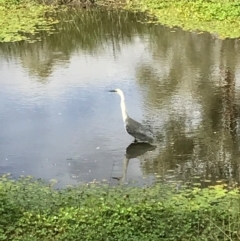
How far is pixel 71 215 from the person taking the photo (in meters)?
5.95

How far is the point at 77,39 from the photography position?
13695mm

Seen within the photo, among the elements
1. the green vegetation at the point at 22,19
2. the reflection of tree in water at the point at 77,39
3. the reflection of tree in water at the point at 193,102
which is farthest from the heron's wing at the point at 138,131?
the green vegetation at the point at 22,19

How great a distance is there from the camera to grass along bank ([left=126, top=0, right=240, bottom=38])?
1393 cm

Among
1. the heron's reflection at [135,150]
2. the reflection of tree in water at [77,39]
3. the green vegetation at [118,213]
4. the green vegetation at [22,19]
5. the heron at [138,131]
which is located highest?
the green vegetation at [22,19]

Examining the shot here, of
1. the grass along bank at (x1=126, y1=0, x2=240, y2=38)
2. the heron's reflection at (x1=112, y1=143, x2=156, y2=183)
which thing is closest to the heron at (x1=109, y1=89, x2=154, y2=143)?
the heron's reflection at (x1=112, y1=143, x2=156, y2=183)

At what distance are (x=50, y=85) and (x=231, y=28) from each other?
5.44 m

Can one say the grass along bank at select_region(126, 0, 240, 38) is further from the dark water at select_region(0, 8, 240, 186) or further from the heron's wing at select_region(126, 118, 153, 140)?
the heron's wing at select_region(126, 118, 153, 140)

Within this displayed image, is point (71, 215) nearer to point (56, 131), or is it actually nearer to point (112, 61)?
point (56, 131)

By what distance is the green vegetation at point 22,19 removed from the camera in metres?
13.9

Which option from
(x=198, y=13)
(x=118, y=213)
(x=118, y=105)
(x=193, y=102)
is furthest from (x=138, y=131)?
(x=198, y=13)

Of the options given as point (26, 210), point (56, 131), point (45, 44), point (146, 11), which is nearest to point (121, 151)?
point (56, 131)

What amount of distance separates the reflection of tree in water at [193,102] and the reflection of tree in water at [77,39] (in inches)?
38.1

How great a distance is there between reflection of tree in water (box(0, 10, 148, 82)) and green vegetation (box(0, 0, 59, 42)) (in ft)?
1.30

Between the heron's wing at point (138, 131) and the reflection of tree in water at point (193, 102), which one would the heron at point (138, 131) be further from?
the reflection of tree in water at point (193, 102)
